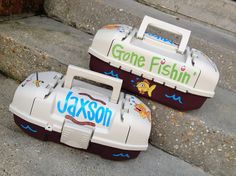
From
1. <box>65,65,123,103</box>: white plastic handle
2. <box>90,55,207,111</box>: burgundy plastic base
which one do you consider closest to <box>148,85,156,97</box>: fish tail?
<box>90,55,207,111</box>: burgundy plastic base

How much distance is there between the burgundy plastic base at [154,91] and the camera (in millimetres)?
812

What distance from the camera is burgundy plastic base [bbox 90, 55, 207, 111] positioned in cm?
81

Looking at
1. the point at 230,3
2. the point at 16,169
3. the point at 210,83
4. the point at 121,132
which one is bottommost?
the point at 16,169

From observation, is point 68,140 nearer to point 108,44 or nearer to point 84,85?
point 84,85

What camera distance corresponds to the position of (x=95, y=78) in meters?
0.74

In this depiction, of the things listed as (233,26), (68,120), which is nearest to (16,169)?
(68,120)

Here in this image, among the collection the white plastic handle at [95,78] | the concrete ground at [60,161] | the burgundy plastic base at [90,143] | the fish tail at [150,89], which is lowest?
the concrete ground at [60,161]

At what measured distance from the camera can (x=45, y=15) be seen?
1267mm

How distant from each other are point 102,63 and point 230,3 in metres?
0.77

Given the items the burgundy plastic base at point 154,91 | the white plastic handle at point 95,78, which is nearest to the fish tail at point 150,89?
the burgundy plastic base at point 154,91

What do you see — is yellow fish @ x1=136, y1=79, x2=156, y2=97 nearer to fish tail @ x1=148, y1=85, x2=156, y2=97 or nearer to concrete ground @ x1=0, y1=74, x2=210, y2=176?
fish tail @ x1=148, y1=85, x2=156, y2=97

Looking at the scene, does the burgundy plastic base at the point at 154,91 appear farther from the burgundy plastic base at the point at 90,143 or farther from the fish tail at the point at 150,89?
the burgundy plastic base at the point at 90,143

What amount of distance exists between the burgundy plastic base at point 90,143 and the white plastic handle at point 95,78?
118 mm

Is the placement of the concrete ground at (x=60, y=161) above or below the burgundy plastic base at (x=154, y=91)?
below
